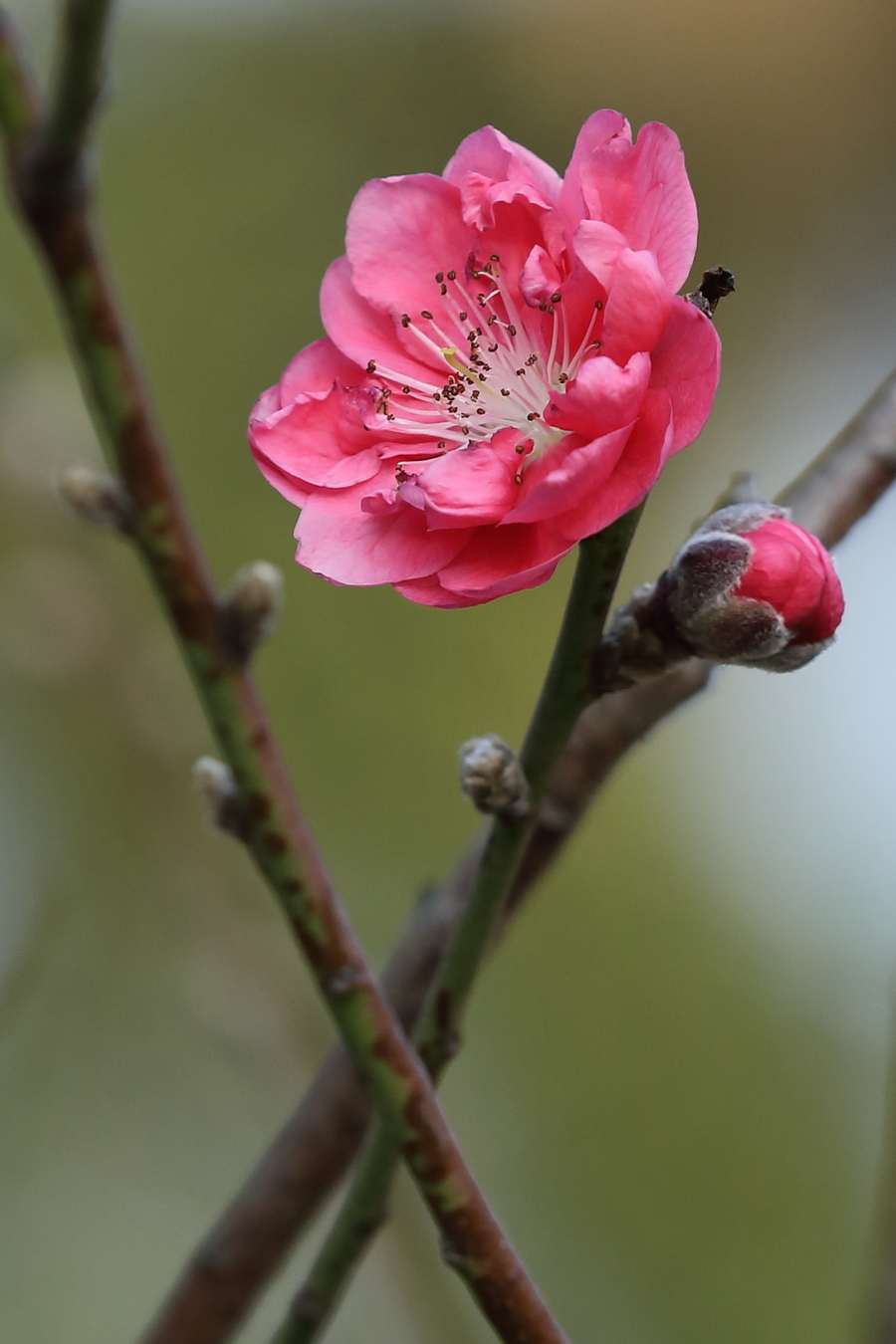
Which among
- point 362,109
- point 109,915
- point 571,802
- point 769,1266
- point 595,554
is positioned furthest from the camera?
point 362,109

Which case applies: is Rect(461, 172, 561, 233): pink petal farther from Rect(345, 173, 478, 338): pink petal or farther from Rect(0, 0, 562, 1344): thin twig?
Rect(0, 0, 562, 1344): thin twig

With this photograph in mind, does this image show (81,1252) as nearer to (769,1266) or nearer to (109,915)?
(109,915)

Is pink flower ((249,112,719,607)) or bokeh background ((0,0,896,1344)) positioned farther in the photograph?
bokeh background ((0,0,896,1344))

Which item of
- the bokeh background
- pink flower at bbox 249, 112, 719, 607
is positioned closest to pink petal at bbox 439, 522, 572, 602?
pink flower at bbox 249, 112, 719, 607

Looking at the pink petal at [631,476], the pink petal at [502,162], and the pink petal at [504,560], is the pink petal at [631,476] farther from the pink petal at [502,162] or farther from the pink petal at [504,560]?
the pink petal at [502,162]

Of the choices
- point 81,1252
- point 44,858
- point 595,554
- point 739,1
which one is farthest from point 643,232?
point 739,1

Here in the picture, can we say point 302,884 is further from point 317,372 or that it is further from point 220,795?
point 317,372
